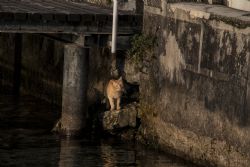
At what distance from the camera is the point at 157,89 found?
27.5m

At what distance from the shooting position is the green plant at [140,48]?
27.8 meters

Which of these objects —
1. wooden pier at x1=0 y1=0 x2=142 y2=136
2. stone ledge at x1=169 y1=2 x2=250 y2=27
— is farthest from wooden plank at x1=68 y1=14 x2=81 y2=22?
stone ledge at x1=169 y1=2 x2=250 y2=27

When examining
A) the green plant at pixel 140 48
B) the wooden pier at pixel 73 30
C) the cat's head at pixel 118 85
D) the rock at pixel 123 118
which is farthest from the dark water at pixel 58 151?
the green plant at pixel 140 48

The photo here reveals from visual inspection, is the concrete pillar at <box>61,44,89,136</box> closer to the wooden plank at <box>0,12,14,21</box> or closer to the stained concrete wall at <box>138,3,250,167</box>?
the stained concrete wall at <box>138,3,250,167</box>

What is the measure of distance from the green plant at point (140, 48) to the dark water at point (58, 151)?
82.3 inches

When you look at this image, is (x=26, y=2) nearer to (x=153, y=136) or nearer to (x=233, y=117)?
(x=153, y=136)

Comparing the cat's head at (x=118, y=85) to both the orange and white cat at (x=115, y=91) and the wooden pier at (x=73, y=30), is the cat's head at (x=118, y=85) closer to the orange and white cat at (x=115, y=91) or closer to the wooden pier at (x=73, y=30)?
the orange and white cat at (x=115, y=91)

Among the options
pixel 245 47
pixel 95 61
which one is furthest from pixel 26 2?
pixel 245 47

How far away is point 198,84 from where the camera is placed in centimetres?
2586

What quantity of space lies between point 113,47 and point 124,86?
101cm

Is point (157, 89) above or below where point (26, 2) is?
below

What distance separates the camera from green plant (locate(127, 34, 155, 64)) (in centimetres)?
2783

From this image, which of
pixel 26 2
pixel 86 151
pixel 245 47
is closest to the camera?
pixel 245 47

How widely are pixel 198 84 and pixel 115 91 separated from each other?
281cm
